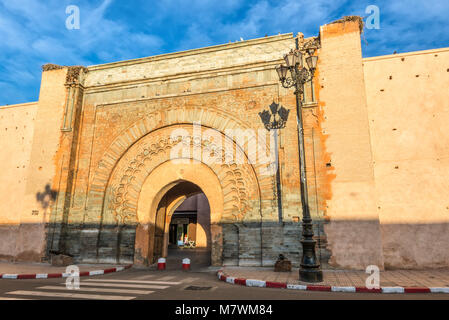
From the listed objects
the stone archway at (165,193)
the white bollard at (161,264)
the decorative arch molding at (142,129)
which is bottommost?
the white bollard at (161,264)

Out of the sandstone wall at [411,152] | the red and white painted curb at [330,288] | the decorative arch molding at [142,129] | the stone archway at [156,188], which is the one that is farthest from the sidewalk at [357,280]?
the decorative arch molding at [142,129]

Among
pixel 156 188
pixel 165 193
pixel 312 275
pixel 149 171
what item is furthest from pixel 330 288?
pixel 149 171

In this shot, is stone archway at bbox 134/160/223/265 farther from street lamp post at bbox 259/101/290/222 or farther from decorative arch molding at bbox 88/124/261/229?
street lamp post at bbox 259/101/290/222

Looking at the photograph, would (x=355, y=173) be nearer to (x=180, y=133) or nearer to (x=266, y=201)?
(x=266, y=201)

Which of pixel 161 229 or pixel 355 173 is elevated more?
pixel 355 173

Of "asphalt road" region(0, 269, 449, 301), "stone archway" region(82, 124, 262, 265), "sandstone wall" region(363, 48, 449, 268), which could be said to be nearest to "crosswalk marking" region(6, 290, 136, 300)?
"asphalt road" region(0, 269, 449, 301)

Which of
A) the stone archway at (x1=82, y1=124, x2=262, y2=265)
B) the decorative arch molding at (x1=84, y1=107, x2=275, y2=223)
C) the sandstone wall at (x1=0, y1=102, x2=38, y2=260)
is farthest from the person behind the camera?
the sandstone wall at (x1=0, y1=102, x2=38, y2=260)

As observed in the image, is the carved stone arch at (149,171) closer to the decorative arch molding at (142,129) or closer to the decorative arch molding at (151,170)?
the decorative arch molding at (151,170)

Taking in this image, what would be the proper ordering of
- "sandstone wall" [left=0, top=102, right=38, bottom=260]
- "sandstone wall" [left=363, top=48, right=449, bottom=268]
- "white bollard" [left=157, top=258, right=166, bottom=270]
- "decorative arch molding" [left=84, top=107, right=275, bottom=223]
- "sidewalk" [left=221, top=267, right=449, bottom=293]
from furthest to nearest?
"sandstone wall" [left=0, top=102, right=38, bottom=260] < "decorative arch molding" [left=84, top=107, right=275, bottom=223] < "white bollard" [left=157, top=258, right=166, bottom=270] < "sandstone wall" [left=363, top=48, right=449, bottom=268] < "sidewalk" [left=221, top=267, right=449, bottom=293]

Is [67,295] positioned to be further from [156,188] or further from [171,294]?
[156,188]

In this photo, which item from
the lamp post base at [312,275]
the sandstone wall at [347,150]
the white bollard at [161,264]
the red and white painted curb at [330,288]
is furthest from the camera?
the white bollard at [161,264]

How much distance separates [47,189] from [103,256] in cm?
323
